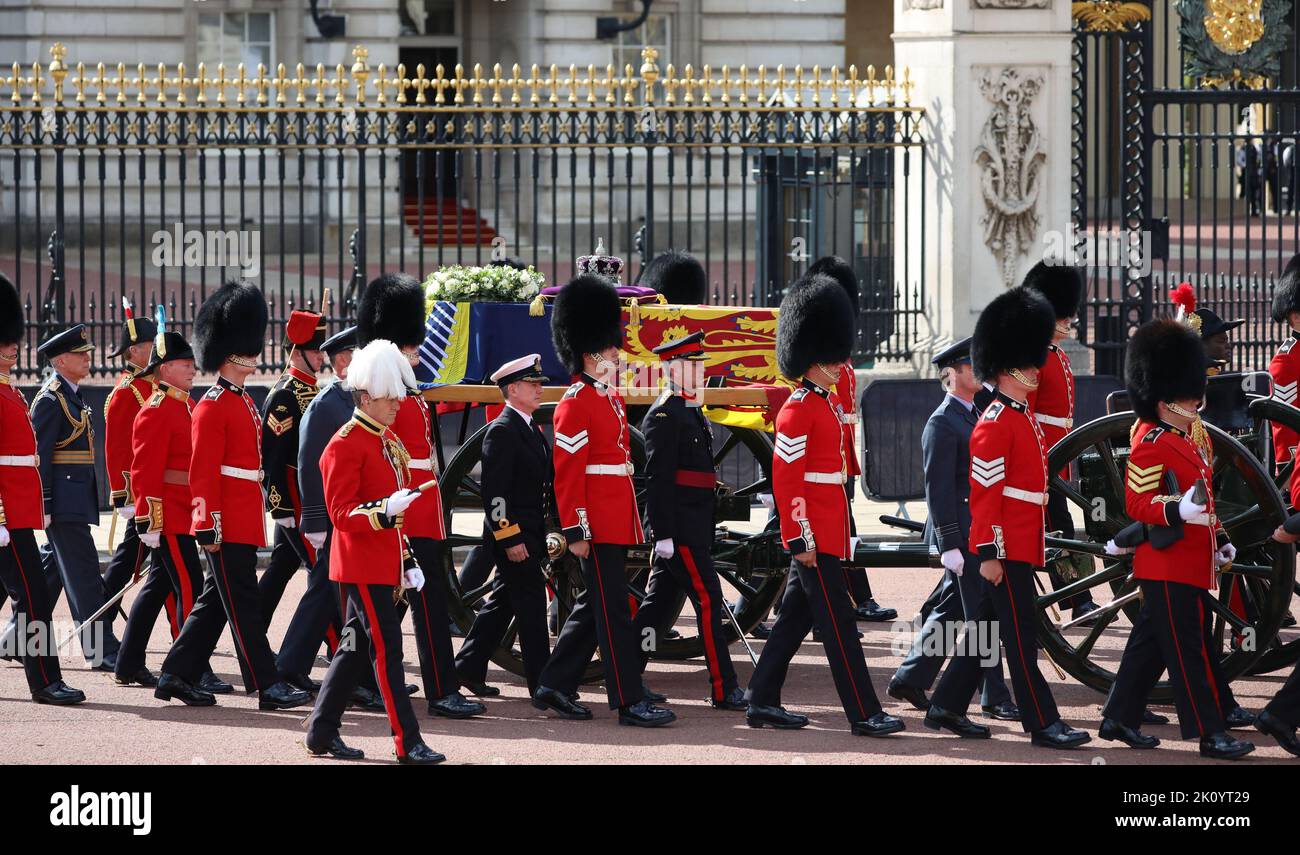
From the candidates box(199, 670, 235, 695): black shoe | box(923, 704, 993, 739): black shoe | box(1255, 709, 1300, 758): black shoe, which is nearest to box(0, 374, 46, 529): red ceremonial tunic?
box(199, 670, 235, 695): black shoe

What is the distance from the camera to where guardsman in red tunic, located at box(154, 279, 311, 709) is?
277 inches

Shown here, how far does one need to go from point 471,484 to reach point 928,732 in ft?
7.22

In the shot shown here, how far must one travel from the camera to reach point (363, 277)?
40.4 feet

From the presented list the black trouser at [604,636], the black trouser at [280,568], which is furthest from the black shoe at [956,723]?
the black trouser at [280,568]

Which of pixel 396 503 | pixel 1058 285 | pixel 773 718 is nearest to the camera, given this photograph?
pixel 396 503

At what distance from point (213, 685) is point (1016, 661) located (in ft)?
9.23

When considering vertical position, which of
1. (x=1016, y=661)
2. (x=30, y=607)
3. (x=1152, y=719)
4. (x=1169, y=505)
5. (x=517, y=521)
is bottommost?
(x=1152, y=719)

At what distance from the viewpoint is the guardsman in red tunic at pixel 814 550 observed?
21.8 ft

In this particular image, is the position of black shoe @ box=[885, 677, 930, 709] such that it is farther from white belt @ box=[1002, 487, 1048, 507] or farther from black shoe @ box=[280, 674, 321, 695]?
black shoe @ box=[280, 674, 321, 695]

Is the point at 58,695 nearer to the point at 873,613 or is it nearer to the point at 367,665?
the point at 367,665

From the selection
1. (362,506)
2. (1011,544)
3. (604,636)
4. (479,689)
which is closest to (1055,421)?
(1011,544)

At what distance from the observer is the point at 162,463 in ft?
24.0

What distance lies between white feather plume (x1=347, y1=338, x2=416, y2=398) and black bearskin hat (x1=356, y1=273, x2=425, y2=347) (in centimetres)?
128

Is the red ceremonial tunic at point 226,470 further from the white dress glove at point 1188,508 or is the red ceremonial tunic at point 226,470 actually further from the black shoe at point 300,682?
the white dress glove at point 1188,508
